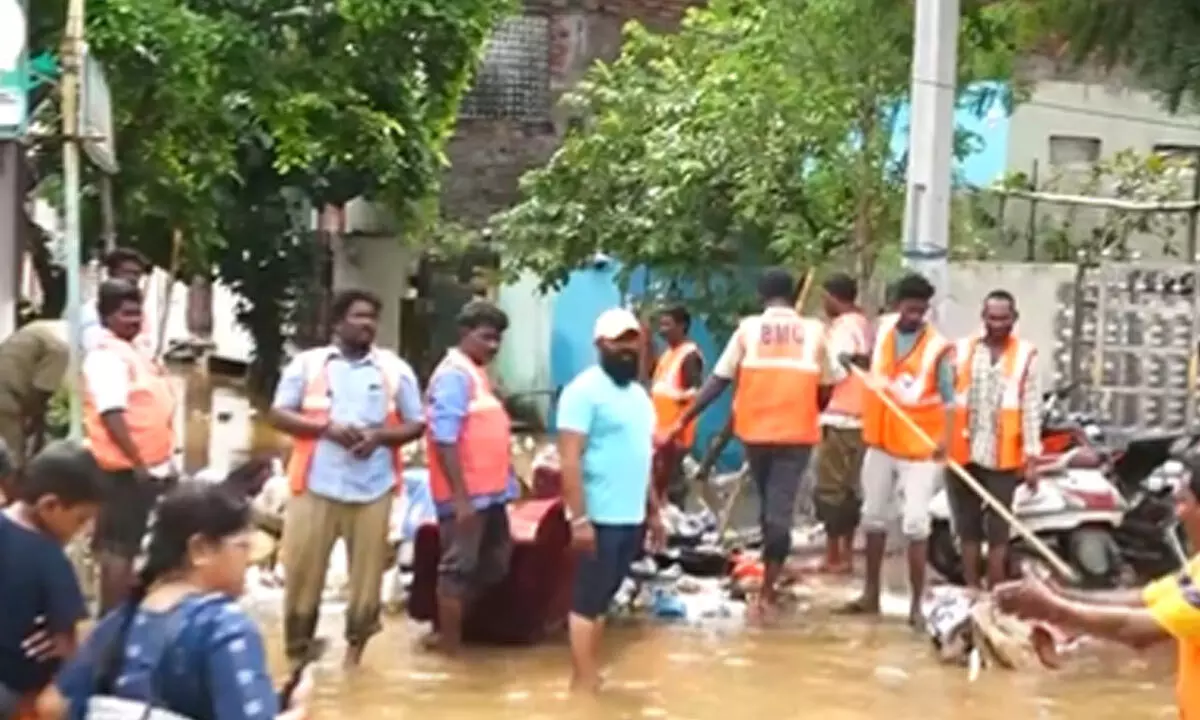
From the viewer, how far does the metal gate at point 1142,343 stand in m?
14.8

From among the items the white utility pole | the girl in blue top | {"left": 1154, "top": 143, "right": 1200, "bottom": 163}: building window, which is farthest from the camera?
{"left": 1154, "top": 143, "right": 1200, "bottom": 163}: building window

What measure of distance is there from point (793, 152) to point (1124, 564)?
5.74 m

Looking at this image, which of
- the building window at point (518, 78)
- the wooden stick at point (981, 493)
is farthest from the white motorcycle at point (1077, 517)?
the building window at point (518, 78)

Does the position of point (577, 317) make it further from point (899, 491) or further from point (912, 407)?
point (912, 407)

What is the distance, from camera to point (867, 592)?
12.0 m

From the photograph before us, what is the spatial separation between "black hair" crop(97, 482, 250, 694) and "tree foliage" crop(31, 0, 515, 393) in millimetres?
9094

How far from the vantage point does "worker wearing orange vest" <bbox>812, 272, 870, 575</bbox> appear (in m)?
12.7

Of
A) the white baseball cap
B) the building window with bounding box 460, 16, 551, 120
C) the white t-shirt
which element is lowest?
the white t-shirt

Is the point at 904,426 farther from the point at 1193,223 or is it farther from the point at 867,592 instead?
the point at 1193,223

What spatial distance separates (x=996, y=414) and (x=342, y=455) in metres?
3.47

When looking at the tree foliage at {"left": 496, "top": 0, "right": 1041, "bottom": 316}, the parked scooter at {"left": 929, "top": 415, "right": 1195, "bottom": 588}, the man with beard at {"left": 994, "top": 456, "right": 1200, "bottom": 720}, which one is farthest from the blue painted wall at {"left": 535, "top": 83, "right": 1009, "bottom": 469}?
the man with beard at {"left": 994, "top": 456, "right": 1200, "bottom": 720}

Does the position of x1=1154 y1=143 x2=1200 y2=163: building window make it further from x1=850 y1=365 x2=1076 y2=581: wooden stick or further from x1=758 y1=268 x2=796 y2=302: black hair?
x1=758 y1=268 x2=796 y2=302: black hair

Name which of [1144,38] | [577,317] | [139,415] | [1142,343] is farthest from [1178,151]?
[139,415]

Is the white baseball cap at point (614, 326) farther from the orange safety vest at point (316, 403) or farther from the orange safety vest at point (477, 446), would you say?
the orange safety vest at point (316, 403)
